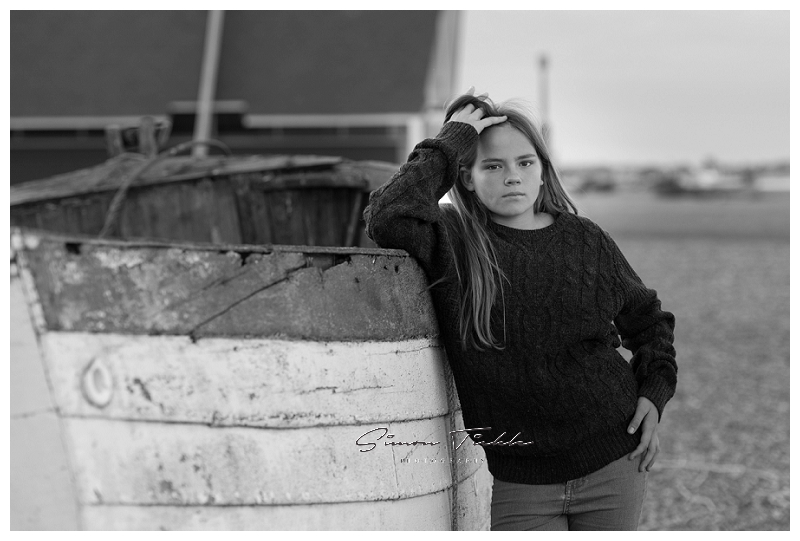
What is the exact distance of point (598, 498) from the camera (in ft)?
5.26

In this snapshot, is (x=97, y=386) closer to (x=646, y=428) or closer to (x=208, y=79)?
(x=646, y=428)

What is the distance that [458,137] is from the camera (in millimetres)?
1605

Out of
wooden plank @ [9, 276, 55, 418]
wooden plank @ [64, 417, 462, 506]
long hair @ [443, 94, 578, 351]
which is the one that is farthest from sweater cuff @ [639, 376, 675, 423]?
wooden plank @ [9, 276, 55, 418]

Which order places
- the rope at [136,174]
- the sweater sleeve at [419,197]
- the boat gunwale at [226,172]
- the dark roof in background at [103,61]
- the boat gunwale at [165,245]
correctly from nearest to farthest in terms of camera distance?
the boat gunwale at [165,245] → the sweater sleeve at [419,197] → the rope at [136,174] → the boat gunwale at [226,172] → the dark roof in background at [103,61]

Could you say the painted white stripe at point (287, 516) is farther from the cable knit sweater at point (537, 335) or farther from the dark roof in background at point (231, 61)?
the dark roof in background at point (231, 61)

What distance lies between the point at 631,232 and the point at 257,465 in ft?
46.1

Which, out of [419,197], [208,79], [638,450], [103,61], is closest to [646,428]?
[638,450]

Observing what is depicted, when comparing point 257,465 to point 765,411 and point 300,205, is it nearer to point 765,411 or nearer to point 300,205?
point 300,205

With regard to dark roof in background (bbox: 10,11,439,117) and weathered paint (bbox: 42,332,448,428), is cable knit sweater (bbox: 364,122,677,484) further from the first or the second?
dark roof in background (bbox: 10,11,439,117)

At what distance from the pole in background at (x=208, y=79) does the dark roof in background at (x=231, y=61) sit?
70 millimetres

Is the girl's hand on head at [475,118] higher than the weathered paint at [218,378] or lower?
higher

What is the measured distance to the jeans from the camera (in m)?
1.60

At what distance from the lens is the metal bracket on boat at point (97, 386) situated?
4.53 ft

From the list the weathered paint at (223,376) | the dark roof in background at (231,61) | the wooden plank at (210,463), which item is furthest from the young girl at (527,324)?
the dark roof in background at (231,61)
